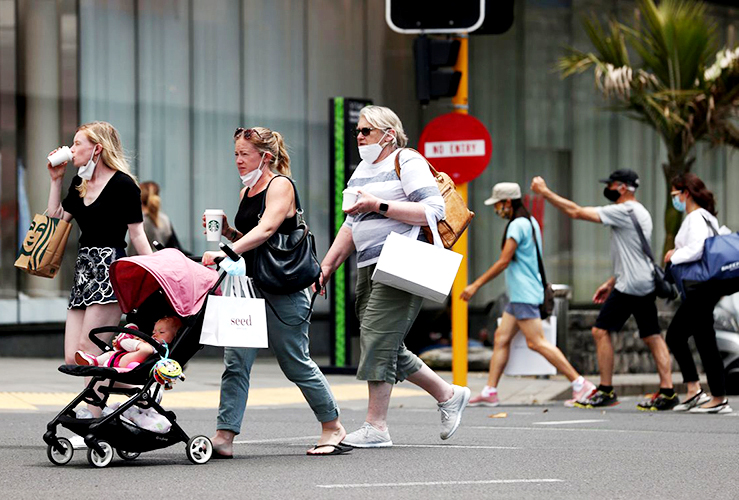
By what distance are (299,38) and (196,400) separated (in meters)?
8.52

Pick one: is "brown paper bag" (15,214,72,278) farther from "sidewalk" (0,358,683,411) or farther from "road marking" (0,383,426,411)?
"sidewalk" (0,358,683,411)

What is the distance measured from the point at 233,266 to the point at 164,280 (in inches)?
13.4

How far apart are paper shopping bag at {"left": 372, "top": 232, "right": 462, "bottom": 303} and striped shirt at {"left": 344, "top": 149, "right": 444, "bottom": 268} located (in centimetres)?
20

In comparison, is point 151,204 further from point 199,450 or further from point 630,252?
point 199,450

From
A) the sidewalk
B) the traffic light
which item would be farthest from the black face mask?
the sidewalk

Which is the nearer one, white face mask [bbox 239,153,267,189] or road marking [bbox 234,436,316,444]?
white face mask [bbox 239,153,267,189]

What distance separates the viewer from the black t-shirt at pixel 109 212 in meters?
7.68

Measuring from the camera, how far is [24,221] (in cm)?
1570

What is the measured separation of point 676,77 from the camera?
19141mm

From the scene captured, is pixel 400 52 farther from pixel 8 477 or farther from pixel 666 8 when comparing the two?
pixel 8 477

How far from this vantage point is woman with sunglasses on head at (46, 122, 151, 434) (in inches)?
300

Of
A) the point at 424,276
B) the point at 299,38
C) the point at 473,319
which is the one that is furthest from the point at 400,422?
the point at 473,319

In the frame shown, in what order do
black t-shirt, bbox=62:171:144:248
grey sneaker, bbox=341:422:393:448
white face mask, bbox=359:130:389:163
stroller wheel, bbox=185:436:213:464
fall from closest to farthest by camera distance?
stroller wheel, bbox=185:436:213:464
black t-shirt, bbox=62:171:144:248
white face mask, bbox=359:130:389:163
grey sneaker, bbox=341:422:393:448

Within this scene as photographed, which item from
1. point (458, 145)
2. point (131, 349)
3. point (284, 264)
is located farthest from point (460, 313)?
point (131, 349)
